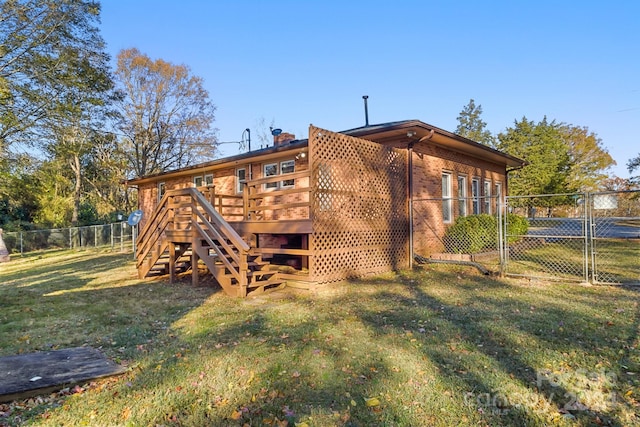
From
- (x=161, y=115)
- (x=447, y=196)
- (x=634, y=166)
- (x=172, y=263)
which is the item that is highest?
(x=161, y=115)

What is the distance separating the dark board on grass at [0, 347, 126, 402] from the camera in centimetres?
297

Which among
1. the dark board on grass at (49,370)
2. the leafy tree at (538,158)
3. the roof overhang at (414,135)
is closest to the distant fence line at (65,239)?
the roof overhang at (414,135)

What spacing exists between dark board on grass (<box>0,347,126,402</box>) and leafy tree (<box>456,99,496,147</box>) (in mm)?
46023

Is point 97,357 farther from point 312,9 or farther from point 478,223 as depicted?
point 312,9

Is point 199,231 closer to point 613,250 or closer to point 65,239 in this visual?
point 613,250

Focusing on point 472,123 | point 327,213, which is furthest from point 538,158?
point 327,213

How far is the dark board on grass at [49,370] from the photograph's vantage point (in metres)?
2.97

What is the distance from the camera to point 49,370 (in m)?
3.38

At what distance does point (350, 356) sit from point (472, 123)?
46.8 meters

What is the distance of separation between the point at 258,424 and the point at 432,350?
6.65ft

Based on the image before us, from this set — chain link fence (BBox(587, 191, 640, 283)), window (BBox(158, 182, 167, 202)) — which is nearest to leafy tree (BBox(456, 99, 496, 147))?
chain link fence (BBox(587, 191, 640, 283))

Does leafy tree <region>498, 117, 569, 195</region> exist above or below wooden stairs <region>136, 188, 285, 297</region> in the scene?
above

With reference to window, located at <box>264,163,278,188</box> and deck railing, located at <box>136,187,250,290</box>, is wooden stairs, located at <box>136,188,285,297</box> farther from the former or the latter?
window, located at <box>264,163,278,188</box>

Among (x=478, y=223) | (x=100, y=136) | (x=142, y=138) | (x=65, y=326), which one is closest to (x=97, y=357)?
(x=65, y=326)
